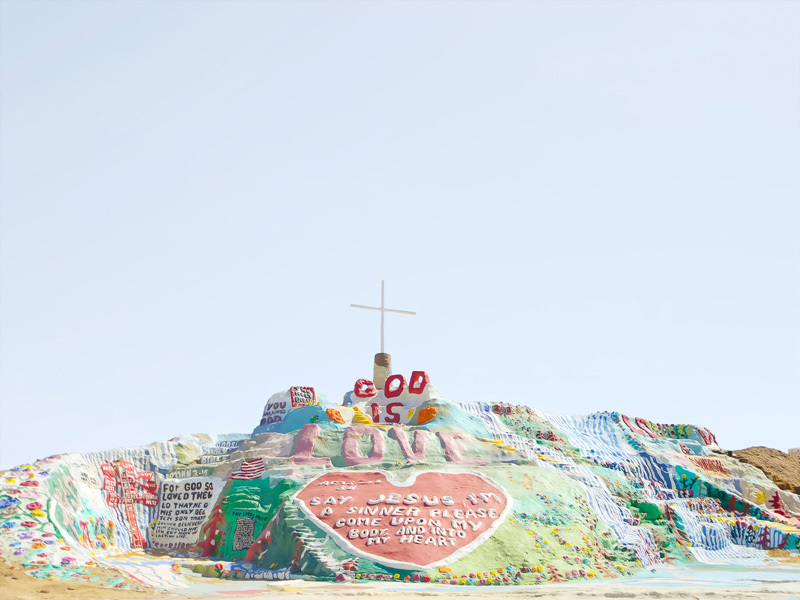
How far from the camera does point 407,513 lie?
962 inches

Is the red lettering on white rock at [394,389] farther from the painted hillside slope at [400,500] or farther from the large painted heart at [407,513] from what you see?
the large painted heart at [407,513]

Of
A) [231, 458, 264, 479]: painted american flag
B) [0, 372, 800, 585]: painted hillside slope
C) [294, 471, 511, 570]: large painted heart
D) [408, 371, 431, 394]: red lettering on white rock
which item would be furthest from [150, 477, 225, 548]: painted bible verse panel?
[408, 371, 431, 394]: red lettering on white rock

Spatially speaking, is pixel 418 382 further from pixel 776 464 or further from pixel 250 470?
pixel 776 464

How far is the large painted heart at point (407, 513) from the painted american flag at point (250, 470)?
3577mm

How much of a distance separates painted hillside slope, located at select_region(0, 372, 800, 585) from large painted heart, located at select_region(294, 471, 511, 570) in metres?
0.06

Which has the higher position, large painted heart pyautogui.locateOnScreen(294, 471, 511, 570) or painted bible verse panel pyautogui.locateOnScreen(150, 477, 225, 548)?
large painted heart pyautogui.locateOnScreen(294, 471, 511, 570)

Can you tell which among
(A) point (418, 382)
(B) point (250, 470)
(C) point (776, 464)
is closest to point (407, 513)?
(B) point (250, 470)

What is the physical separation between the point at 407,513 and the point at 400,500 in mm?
759

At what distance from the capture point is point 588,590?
20688mm

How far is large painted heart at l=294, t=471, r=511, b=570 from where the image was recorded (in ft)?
75.6

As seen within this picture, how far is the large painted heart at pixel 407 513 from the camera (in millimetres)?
23031

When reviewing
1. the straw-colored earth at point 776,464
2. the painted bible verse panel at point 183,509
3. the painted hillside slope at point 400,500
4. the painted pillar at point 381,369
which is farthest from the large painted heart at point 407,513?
the straw-colored earth at point 776,464

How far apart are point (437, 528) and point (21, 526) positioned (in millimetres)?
11689

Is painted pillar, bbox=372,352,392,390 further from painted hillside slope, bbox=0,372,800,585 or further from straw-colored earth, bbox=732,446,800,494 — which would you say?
straw-colored earth, bbox=732,446,800,494
